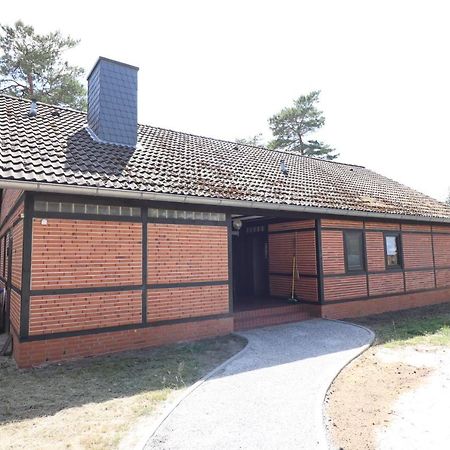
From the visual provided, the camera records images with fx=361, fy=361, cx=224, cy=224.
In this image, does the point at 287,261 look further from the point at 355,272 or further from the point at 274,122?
the point at 274,122

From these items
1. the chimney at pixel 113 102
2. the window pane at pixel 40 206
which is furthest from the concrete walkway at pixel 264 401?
the chimney at pixel 113 102

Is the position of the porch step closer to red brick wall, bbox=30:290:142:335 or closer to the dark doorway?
the dark doorway

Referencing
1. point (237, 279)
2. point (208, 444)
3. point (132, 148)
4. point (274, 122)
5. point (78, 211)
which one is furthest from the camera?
point (274, 122)

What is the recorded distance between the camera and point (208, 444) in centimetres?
351

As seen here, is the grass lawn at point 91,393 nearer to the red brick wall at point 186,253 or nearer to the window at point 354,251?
the red brick wall at point 186,253

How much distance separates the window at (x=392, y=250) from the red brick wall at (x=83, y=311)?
8.52 metres

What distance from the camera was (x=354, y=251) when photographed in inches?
428

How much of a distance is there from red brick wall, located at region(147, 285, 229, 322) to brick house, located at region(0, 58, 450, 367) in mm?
25

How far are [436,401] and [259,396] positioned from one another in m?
2.31

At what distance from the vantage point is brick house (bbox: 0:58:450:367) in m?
6.16

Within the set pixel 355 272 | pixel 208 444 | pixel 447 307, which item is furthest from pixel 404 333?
pixel 208 444

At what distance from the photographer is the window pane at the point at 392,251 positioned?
1191cm

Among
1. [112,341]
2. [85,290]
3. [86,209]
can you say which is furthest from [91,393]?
[86,209]

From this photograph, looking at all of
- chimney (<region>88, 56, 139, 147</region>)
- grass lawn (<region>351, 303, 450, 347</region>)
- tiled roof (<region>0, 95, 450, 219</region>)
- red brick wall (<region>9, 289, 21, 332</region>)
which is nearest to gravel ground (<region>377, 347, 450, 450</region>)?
grass lawn (<region>351, 303, 450, 347</region>)
